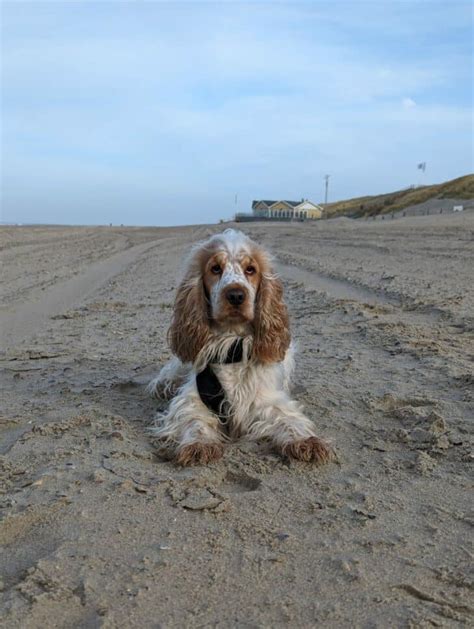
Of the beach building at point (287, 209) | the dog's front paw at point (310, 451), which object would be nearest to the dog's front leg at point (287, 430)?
the dog's front paw at point (310, 451)

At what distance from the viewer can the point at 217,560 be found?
2.90m

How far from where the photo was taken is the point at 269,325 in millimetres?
4738

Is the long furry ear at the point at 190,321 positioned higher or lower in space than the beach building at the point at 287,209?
lower

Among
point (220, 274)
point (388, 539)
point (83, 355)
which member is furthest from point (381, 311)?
point (388, 539)

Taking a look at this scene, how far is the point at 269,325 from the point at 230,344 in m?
0.32

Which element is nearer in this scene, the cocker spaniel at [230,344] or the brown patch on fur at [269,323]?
the cocker spaniel at [230,344]

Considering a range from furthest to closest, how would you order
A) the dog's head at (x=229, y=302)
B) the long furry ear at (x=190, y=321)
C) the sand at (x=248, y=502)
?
the long furry ear at (x=190, y=321), the dog's head at (x=229, y=302), the sand at (x=248, y=502)

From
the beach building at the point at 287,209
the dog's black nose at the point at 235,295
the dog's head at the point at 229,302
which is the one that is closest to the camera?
the dog's black nose at the point at 235,295

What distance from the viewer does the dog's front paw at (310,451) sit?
4.07 metres

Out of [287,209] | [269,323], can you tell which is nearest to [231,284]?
[269,323]

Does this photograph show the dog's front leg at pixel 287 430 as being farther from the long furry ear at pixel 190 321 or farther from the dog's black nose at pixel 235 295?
the dog's black nose at pixel 235 295

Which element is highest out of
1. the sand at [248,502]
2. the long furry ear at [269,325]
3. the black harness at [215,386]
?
the long furry ear at [269,325]

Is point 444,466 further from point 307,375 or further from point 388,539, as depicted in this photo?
point 307,375

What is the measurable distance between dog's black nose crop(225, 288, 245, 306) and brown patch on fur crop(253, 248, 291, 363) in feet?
0.85
